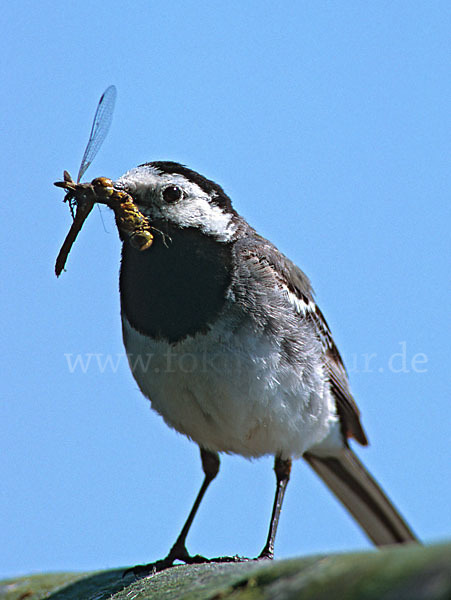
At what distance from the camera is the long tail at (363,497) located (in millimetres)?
5852

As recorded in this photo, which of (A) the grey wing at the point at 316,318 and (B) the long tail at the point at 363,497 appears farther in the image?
(B) the long tail at the point at 363,497

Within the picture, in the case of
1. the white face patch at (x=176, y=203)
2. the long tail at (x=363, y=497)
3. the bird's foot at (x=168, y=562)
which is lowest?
the long tail at (x=363, y=497)

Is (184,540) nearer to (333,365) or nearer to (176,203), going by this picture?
(333,365)

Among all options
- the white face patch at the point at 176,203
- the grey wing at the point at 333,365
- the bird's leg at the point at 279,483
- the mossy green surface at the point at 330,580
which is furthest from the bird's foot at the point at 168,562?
the white face patch at the point at 176,203

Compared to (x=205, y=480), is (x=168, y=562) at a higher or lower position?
lower

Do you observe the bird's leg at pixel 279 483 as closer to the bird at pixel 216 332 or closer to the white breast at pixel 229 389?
the bird at pixel 216 332

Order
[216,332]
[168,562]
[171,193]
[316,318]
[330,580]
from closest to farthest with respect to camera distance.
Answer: [330,580] < [216,332] < [171,193] < [168,562] < [316,318]

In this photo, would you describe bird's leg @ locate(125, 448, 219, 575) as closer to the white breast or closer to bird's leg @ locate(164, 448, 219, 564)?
bird's leg @ locate(164, 448, 219, 564)

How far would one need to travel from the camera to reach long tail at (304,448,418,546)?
230 inches

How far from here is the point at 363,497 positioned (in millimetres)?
5984

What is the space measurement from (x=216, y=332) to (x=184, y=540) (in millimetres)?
1638

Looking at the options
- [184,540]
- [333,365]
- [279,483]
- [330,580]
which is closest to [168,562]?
[184,540]

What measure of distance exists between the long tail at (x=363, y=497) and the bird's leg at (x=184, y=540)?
1.12 metres

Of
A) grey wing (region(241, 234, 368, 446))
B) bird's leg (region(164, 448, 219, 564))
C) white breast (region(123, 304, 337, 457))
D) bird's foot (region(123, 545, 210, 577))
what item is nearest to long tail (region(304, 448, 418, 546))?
grey wing (region(241, 234, 368, 446))
